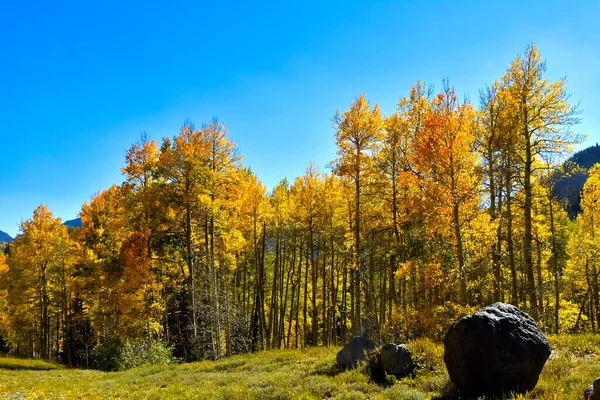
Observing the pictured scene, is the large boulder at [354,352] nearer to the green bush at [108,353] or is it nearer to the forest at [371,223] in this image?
the forest at [371,223]

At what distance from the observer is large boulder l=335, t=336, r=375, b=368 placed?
10398 mm

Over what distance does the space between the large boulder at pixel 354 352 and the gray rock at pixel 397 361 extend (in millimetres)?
1334

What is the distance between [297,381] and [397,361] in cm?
287

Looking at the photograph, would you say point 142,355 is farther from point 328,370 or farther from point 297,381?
point 328,370

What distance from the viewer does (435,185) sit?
13477mm

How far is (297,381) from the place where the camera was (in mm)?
9914

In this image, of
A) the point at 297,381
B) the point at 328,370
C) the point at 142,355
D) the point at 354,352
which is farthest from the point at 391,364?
the point at 142,355

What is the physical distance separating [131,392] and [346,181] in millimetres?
12317

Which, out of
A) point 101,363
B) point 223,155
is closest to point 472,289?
point 223,155

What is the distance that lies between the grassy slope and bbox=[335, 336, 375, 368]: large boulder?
0.44m

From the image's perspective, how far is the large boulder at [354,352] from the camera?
34.1 ft

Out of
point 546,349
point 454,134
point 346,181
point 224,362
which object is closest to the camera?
point 546,349

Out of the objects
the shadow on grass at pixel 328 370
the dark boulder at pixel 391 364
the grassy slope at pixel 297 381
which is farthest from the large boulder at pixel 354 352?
the dark boulder at pixel 391 364

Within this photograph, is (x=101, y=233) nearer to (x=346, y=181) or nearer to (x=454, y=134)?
(x=346, y=181)
